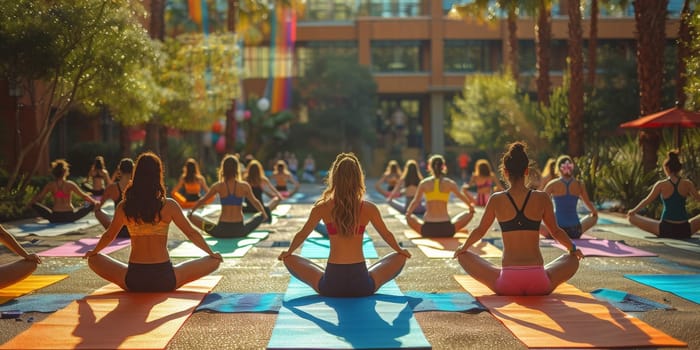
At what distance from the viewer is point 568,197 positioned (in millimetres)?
12086

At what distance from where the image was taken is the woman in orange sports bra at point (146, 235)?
7113 mm

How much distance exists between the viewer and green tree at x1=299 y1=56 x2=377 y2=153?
1810 inches

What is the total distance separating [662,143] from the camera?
747 inches

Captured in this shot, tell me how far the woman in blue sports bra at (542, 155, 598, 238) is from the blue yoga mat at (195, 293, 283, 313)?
616 centimetres

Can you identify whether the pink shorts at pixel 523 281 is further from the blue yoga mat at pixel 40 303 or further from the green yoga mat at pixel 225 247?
the green yoga mat at pixel 225 247

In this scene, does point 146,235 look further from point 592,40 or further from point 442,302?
point 592,40

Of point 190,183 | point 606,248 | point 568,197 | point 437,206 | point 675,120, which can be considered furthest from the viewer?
point 190,183

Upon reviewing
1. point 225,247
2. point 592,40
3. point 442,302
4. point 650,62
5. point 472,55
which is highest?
point 472,55

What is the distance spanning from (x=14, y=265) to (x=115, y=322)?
6.02ft

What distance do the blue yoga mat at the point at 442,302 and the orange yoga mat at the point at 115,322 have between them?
1.95 m

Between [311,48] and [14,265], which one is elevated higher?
[311,48]

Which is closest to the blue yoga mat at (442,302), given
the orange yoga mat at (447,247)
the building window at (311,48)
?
the orange yoga mat at (447,247)

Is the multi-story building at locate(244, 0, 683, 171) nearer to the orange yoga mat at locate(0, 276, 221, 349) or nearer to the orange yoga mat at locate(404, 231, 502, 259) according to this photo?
the orange yoga mat at locate(404, 231, 502, 259)

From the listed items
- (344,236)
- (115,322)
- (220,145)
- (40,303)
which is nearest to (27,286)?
(40,303)
